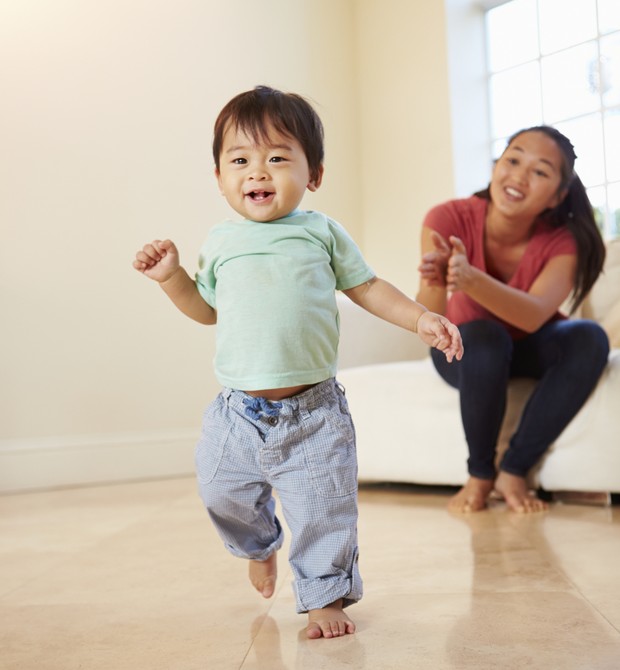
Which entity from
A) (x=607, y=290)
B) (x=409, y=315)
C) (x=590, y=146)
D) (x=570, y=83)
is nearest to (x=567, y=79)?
(x=570, y=83)

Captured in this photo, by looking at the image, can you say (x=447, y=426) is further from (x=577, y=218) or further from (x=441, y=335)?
(x=441, y=335)

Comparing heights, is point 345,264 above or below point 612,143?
below

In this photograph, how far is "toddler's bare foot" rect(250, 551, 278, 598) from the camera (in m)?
1.29

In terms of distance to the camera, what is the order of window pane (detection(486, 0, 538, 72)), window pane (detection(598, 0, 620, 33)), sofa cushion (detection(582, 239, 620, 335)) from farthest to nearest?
window pane (detection(486, 0, 538, 72)) → window pane (detection(598, 0, 620, 33)) → sofa cushion (detection(582, 239, 620, 335))

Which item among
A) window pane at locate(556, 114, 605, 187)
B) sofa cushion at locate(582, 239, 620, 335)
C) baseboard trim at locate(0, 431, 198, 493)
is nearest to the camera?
sofa cushion at locate(582, 239, 620, 335)

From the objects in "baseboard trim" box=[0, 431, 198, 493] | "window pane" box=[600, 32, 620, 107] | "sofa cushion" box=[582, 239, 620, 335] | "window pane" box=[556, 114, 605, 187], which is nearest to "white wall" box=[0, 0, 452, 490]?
"baseboard trim" box=[0, 431, 198, 493]

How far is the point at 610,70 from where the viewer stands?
130 inches

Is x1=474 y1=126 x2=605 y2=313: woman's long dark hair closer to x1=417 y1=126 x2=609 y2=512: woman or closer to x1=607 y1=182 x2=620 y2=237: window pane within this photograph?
x1=417 y1=126 x2=609 y2=512: woman

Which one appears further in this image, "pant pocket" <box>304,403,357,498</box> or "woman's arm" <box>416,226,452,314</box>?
"woman's arm" <box>416,226,452,314</box>

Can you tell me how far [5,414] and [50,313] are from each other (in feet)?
1.20

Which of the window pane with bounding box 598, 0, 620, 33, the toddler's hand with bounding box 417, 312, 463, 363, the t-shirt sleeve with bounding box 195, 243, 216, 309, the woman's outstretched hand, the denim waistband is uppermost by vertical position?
the window pane with bounding box 598, 0, 620, 33

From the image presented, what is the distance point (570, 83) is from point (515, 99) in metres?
0.26

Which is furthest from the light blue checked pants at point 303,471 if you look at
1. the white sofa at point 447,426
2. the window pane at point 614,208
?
the window pane at point 614,208

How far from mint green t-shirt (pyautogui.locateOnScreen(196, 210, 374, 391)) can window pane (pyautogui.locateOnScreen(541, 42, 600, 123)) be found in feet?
8.16
